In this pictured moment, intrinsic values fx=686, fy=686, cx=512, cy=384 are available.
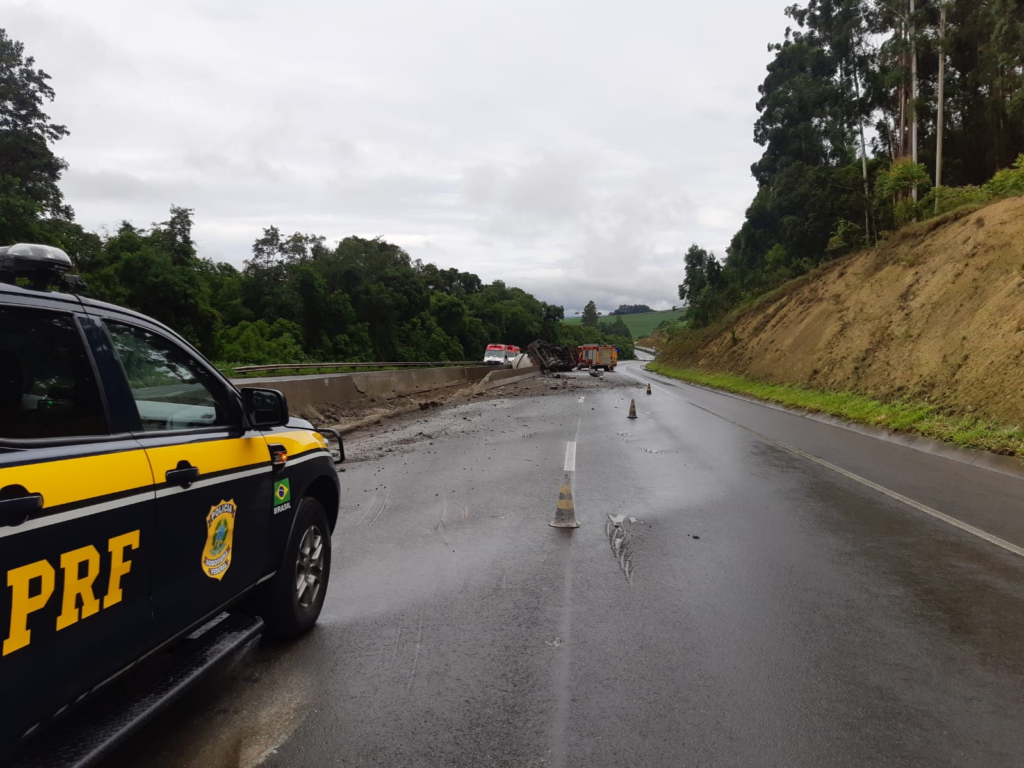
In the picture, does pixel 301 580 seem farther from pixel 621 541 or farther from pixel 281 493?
pixel 621 541

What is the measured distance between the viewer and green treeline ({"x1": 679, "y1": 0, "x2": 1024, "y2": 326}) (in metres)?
30.7

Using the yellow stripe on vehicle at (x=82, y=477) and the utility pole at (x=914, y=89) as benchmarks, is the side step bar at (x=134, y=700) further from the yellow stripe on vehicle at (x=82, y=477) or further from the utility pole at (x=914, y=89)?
the utility pole at (x=914, y=89)

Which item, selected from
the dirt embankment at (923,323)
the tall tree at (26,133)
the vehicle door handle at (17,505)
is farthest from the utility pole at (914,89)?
the tall tree at (26,133)

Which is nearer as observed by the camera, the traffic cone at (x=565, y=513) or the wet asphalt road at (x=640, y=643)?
the wet asphalt road at (x=640, y=643)

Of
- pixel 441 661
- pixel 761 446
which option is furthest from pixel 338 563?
pixel 761 446

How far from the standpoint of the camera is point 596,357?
58.8 m

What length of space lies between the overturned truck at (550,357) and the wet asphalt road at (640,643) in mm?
43375

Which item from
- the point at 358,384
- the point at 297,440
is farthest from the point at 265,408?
the point at 358,384

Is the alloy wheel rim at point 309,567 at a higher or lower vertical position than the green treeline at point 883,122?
lower

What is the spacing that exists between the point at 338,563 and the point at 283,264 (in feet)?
178

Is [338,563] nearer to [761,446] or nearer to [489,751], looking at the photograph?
[489,751]

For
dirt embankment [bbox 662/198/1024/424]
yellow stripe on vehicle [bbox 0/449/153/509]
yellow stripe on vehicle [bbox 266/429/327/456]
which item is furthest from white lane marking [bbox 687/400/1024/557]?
yellow stripe on vehicle [bbox 0/449/153/509]

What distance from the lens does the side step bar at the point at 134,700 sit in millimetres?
2590

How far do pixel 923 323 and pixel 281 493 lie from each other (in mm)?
23361
